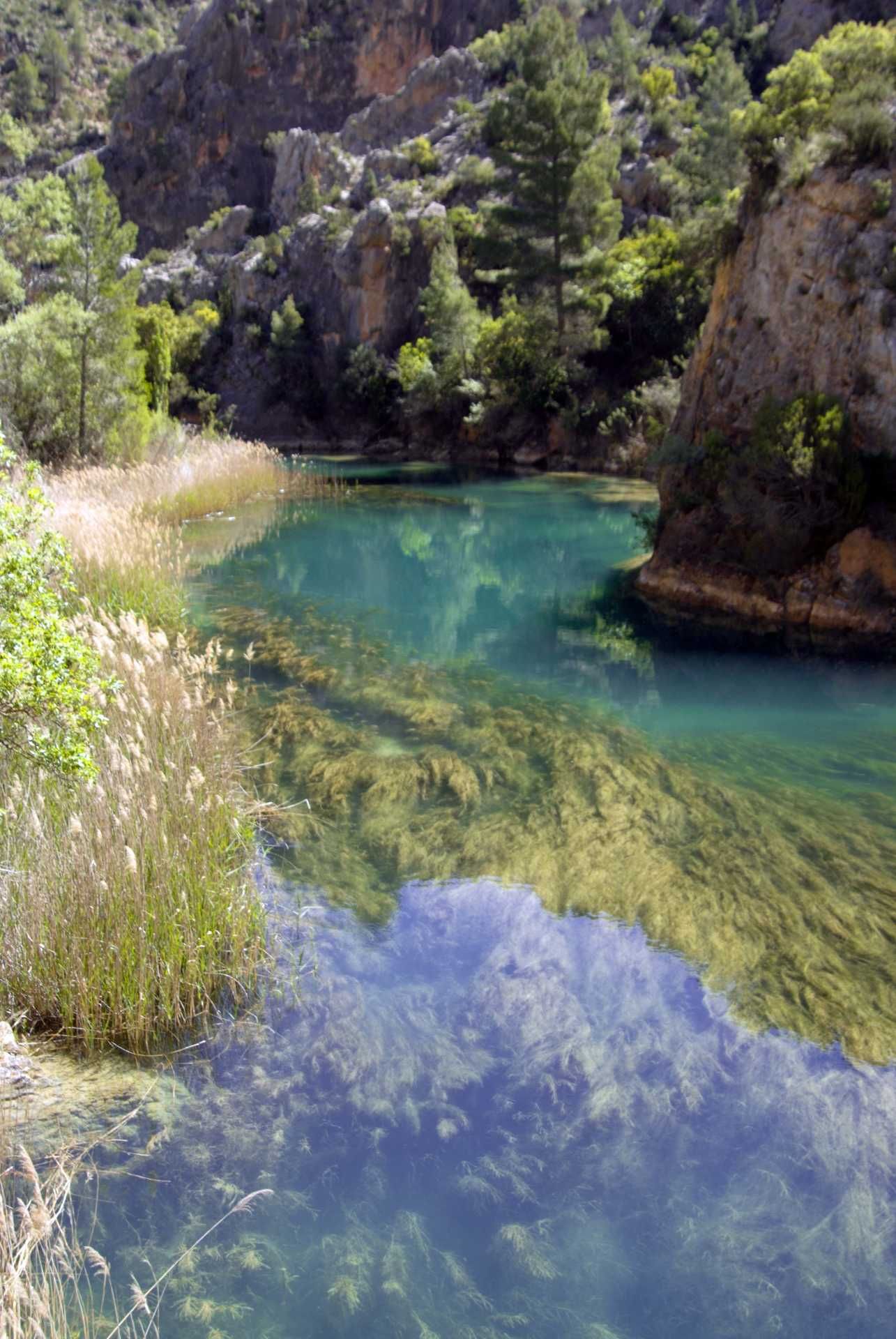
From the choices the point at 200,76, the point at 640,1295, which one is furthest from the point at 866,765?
the point at 200,76

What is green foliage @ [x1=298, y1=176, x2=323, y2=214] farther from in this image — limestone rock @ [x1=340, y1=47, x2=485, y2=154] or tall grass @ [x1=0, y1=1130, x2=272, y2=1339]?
tall grass @ [x1=0, y1=1130, x2=272, y2=1339]

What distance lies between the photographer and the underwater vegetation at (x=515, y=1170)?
3.03 m

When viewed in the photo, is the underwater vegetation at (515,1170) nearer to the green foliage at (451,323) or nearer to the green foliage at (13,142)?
the green foliage at (451,323)

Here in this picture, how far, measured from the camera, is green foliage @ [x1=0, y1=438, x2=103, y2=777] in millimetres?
3828

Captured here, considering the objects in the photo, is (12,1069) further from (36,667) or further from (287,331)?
(287,331)

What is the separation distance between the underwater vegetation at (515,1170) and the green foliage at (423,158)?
54483 mm

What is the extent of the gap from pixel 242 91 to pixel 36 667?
83.9 m

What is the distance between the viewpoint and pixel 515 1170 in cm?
356

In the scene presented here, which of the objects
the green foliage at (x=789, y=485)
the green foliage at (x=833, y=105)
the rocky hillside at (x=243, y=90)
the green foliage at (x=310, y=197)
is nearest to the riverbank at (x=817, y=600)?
the green foliage at (x=789, y=485)

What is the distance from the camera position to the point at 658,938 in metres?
5.18

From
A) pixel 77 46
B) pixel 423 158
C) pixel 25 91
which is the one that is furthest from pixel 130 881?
pixel 77 46

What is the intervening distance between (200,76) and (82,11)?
25812 millimetres

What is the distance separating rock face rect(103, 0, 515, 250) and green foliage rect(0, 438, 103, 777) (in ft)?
252

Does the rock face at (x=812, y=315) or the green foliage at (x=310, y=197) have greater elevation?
the green foliage at (x=310, y=197)
